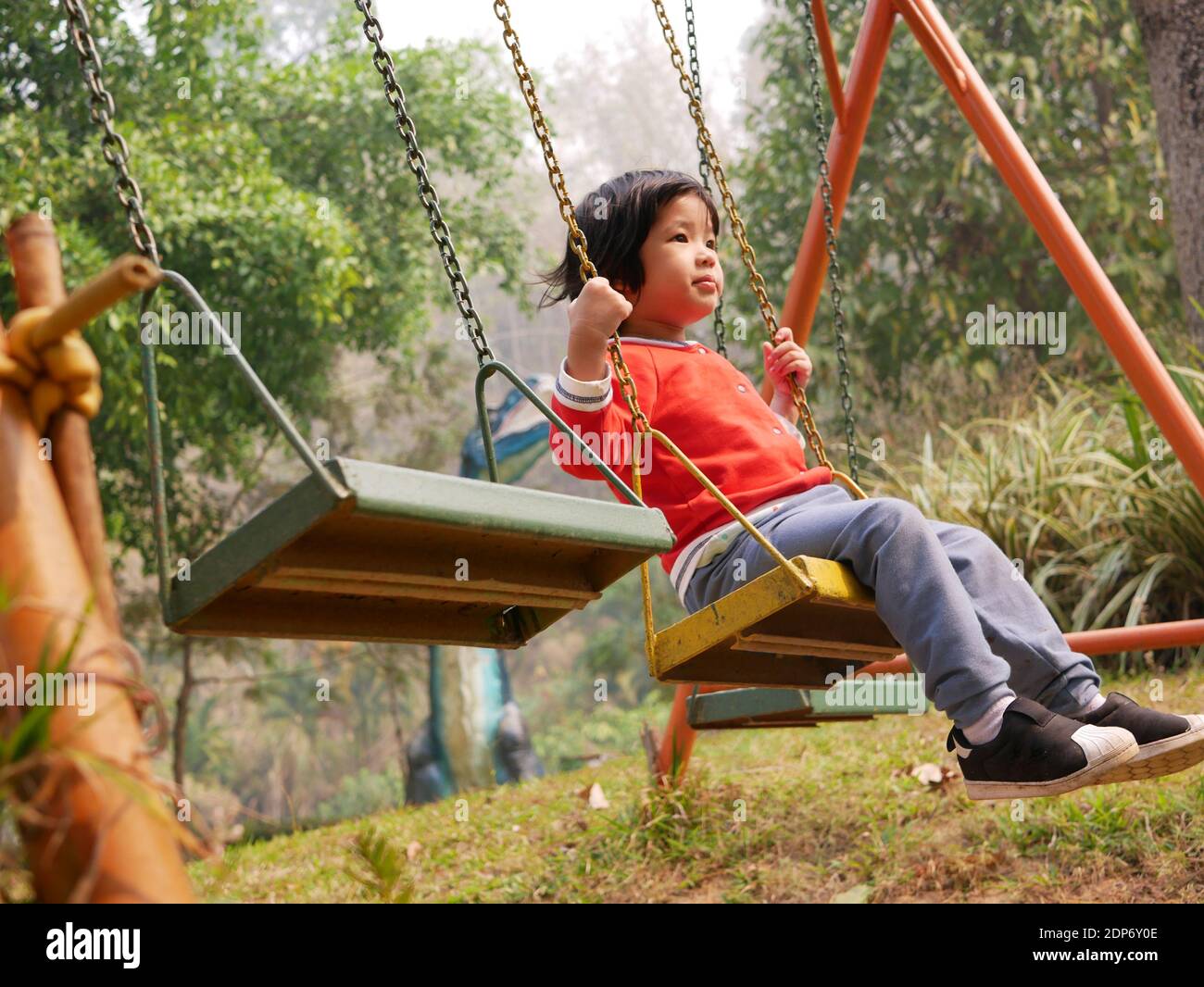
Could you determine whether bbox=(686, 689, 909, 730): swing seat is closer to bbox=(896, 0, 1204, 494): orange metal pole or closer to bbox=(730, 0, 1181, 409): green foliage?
bbox=(896, 0, 1204, 494): orange metal pole


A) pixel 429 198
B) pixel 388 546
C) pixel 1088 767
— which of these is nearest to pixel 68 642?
pixel 388 546

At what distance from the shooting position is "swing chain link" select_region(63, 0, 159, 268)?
1338 mm

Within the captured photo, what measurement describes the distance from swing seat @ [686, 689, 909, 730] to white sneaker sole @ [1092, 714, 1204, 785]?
59 centimetres

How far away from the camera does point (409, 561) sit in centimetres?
160

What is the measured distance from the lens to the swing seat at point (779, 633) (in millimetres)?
1867

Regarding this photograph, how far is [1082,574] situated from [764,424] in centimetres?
296

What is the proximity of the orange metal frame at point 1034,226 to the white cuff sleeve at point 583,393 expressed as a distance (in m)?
0.62

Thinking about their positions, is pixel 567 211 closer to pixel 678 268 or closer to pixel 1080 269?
pixel 678 268

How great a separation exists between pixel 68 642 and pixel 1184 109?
4.70 m

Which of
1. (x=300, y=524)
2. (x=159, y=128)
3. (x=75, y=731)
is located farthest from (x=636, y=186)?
(x=159, y=128)

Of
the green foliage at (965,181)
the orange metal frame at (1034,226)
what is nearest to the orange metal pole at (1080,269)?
the orange metal frame at (1034,226)

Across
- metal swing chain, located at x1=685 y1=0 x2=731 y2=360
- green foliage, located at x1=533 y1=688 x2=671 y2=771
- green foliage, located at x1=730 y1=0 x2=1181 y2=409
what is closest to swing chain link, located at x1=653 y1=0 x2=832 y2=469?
metal swing chain, located at x1=685 y1=0 x2=731 y2=360
